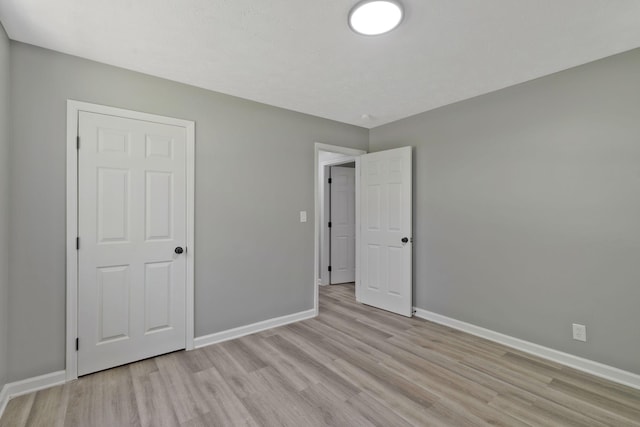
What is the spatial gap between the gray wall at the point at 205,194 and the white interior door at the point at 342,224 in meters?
1.31

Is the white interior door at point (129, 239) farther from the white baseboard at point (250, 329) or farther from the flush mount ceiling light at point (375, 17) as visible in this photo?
the flush mount ceiling light at point (375, 17)

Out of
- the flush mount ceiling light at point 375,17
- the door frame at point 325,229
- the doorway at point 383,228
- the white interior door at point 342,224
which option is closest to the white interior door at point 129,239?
the doorway at point 383,228

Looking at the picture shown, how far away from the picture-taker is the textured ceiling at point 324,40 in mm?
1713

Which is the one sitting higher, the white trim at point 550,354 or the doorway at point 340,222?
the doorway at point 340,222

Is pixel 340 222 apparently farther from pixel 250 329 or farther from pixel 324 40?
pixel 324 40

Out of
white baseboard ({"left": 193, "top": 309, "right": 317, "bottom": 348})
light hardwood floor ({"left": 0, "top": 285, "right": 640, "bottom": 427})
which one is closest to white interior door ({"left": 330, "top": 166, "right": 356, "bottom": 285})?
white baseboard ({"left": 193, "top": 309, "right": 317, "bottom": 348})

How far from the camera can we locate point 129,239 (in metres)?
2.44

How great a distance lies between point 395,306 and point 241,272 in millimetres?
1947

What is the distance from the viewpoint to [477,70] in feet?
8.06

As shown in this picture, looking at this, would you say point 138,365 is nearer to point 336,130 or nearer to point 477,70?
point 336,130

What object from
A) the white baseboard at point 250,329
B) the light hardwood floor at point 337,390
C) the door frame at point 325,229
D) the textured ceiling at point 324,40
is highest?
the textured ceiling at point 324,40

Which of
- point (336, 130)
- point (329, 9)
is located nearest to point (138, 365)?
point (329, 9)

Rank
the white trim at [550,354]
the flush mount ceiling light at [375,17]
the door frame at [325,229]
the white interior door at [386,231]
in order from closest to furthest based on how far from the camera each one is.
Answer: the flush mount ceiling light at [375,17] → the white trim at [550,354] → the white interior door at [386,231] → the door frame at [325,229]

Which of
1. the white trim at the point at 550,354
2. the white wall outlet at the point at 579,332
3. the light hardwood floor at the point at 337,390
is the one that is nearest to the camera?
the light hardwood floor at the point at 337,390
